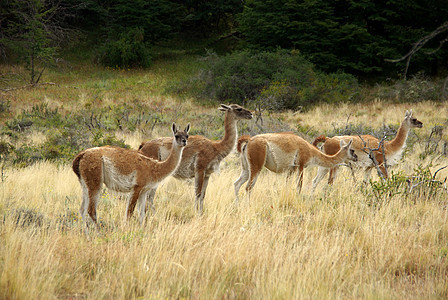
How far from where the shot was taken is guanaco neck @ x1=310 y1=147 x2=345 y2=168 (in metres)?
8.27

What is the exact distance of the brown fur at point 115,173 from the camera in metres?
5.63

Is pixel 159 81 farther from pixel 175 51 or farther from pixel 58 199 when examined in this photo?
pixel 58 199

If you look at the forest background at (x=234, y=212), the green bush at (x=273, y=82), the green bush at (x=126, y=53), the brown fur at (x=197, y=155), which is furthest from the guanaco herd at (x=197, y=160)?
the green bush at (x=126, y=53)

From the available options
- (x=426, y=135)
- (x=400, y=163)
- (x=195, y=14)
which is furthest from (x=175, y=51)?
(x=400, y=163)

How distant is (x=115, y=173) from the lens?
5.75m

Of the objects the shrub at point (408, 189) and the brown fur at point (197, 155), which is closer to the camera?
the shrub at point (408, 189)

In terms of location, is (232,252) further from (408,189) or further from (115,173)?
(408,189)

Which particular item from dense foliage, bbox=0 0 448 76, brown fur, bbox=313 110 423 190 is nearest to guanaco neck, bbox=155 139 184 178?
brown fur, bbox=313 110 423 190

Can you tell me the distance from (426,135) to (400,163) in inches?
211

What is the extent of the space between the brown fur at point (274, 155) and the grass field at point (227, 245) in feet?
1.39

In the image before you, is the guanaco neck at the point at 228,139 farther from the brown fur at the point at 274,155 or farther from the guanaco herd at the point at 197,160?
the brown fur at the point at 274,155

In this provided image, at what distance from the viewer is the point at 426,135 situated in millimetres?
14984

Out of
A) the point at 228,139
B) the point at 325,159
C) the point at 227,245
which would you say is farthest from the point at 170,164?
the point at 325,159

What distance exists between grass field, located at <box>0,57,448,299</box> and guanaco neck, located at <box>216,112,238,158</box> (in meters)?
0.82
